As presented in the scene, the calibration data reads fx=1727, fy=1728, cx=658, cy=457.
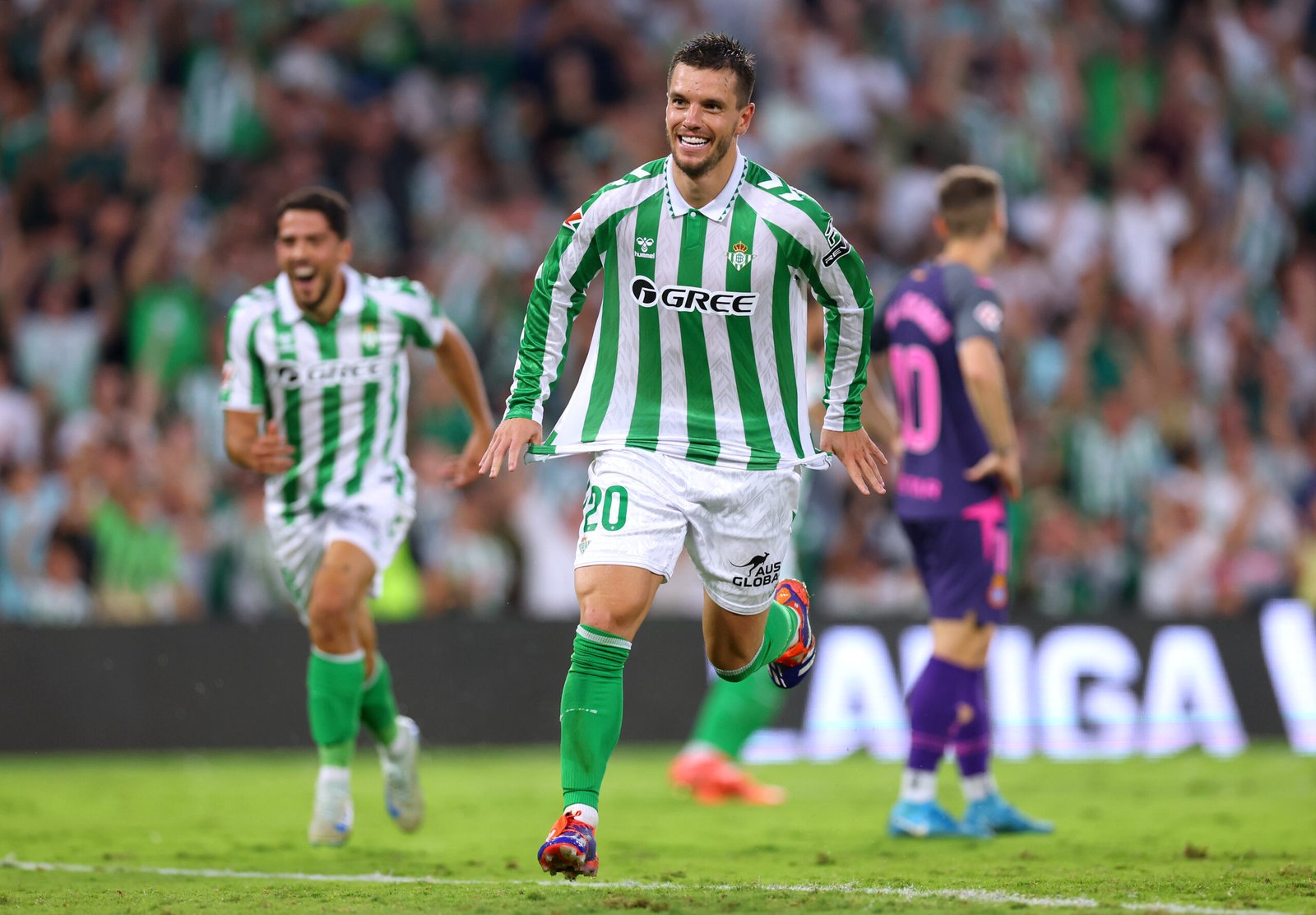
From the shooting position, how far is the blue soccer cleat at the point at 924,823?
7285mm

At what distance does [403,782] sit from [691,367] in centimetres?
279

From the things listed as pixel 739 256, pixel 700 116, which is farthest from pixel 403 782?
pixel 700 116

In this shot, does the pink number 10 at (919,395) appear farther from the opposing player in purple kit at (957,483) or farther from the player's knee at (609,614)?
the player's knee at (609,614)

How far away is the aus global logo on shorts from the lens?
18.8 ft

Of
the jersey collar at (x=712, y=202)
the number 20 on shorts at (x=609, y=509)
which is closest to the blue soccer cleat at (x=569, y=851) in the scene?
the number 20 on shorts at (x=609, y=509)

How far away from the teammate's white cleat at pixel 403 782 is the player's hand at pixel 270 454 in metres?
1.28

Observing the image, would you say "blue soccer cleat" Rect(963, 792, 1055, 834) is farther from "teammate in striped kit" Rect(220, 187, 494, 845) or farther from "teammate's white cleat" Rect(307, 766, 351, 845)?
"teammate's white cleat" Rect(307, 766, 351, 845)

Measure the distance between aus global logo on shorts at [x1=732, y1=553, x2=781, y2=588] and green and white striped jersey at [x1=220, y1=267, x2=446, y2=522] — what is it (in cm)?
235

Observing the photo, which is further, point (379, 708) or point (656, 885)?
point (379, 708)

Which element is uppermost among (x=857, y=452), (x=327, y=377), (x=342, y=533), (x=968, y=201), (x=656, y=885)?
(x=968, y=201)

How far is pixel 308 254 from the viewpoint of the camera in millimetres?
7371

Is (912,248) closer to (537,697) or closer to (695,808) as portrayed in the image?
(537,697)

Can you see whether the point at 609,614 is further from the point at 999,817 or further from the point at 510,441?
the point at 999,817

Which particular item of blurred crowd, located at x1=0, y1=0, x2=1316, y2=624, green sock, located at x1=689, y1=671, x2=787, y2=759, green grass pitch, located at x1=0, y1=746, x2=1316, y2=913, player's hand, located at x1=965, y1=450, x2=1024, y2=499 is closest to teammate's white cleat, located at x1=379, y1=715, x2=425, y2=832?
green grass pitch, located at x1=0, y1=746, x2=1316, y2=913
